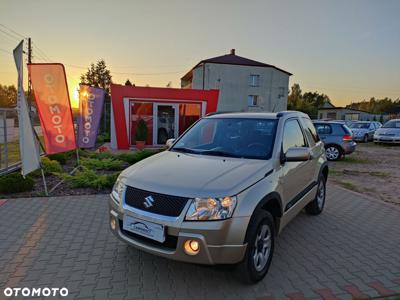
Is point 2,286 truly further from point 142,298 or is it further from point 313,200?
point 313,200

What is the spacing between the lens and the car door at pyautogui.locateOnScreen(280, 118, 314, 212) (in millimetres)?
3384

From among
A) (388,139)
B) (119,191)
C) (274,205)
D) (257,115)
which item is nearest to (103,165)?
(119,191)

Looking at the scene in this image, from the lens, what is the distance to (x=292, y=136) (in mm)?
3941

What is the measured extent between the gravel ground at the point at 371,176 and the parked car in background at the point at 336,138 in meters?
0.47

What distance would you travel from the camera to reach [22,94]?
5449 mm

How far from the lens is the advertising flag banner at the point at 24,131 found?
536cm

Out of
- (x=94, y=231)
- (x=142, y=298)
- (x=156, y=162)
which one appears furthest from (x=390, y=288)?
(x=94, y=231)

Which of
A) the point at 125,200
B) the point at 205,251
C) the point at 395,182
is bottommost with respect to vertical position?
the point at 395,182

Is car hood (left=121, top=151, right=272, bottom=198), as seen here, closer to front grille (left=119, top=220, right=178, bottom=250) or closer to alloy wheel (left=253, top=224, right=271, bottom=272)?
front grille (left=119, top=220, right=178, bottom=250)

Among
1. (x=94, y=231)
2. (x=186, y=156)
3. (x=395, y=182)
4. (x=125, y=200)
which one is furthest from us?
(x=395, y=182)

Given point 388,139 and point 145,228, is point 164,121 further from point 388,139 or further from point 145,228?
point 388,139

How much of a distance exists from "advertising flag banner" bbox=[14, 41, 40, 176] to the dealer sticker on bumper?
3.96 meters

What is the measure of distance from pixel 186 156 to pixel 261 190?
1117 millimetres

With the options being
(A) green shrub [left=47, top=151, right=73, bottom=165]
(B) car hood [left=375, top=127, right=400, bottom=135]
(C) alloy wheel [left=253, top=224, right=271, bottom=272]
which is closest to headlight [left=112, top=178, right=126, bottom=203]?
(C) alloy wheel [left=253, top=224, right=271, bottom=272]
